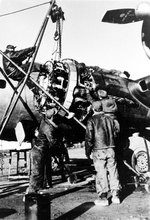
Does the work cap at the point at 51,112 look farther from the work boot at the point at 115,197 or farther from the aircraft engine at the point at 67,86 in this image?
the work boot at the point at 115,197

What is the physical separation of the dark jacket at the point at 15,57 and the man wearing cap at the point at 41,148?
1.60 meters

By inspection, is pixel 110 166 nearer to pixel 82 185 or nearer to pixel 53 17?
pixel 82 185

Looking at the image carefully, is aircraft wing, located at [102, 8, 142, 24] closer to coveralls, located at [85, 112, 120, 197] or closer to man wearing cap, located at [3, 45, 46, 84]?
man wearing cap, located at [3, 45, 46, 84]

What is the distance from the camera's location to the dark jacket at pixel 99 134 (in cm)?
655

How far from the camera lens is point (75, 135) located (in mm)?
9453

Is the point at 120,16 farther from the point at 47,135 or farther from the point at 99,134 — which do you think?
the point at 47,135

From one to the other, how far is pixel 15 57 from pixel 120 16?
9.61 feet

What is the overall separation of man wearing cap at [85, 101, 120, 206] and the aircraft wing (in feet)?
7.23

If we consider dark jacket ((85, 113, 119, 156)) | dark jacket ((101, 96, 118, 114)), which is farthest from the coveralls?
dark jacket ((101, 96, 118, 114))

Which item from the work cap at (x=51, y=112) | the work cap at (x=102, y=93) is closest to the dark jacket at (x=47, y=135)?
the work cap at (x=51, y=112)

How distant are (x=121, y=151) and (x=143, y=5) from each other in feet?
14.2

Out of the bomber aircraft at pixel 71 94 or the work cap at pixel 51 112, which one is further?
the work cap at pixel 51 112

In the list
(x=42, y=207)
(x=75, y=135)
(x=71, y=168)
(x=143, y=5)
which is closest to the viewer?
(x=42, y=207)

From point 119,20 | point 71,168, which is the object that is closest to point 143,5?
point 119,20
